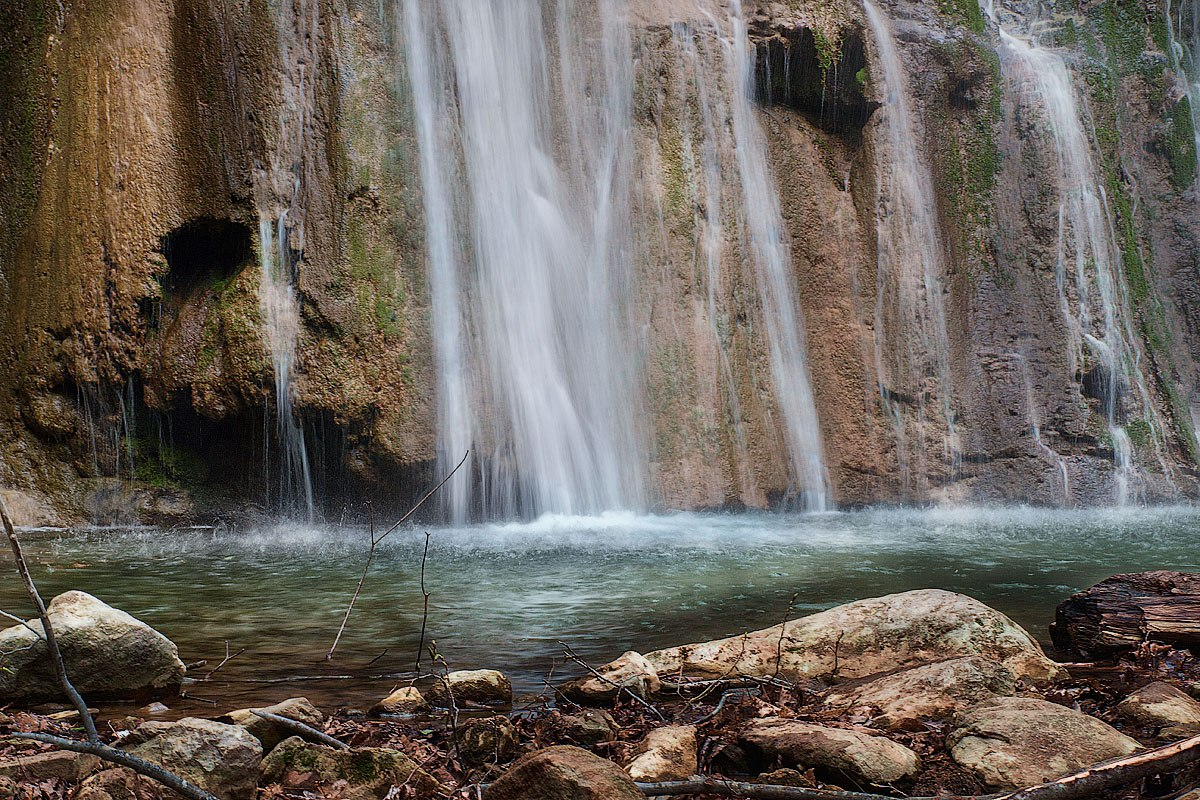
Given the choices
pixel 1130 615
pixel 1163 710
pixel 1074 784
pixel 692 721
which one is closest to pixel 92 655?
pixel 692 721

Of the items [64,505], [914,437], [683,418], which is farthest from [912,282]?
[64,505]

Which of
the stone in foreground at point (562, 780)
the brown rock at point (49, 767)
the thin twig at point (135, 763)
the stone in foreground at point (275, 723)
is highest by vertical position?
the thin twig at point (135, 763)

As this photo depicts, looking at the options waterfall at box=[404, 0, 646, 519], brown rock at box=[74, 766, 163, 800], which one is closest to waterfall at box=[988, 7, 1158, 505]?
waterfall at box=[404, 0, 646, 519]

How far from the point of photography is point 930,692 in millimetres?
3838

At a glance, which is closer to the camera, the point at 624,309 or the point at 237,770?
the point at 237,770

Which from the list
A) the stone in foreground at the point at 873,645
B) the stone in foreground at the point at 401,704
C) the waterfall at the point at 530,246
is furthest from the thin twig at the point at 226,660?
the waterfall at the point at 530,246

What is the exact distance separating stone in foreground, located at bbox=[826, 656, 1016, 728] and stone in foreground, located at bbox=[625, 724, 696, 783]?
760mm

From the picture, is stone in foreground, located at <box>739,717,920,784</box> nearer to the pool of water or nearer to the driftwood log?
the pool of water

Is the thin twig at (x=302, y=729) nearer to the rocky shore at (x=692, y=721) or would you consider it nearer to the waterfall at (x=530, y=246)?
the rocky shore at (x=692, y=721)

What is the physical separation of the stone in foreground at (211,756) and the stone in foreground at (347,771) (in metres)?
0.09

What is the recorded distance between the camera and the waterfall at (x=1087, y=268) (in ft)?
49.4

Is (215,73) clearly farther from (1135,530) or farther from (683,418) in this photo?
(1135,530)

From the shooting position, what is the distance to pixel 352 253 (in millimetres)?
11641

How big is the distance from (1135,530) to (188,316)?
10.7 meters
